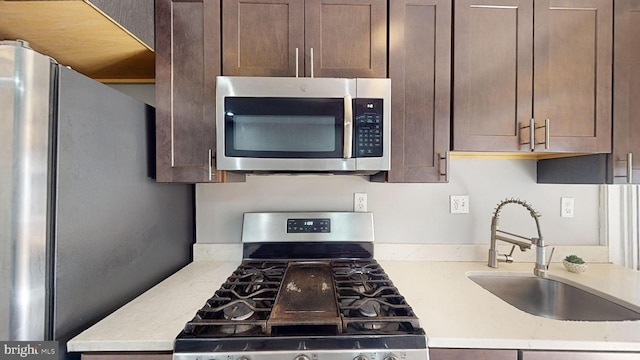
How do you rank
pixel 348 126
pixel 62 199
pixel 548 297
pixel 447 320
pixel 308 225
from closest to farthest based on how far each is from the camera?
pixel 62 199 → pixel 447 320 → pixel 348 126 → pixel 548 297 → pixel 308 225

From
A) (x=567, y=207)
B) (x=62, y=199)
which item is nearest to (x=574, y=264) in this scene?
(x=567, y=207)

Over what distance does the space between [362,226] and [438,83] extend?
2.59 ft

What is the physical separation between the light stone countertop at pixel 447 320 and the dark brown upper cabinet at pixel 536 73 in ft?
2.01

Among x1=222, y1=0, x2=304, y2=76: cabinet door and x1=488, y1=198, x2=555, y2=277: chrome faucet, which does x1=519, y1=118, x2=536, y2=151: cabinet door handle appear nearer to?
x1=488, y1=198, x2=555, y2=277: chrome faucet

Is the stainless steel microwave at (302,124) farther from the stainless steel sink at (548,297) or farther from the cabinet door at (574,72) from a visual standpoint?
the stainless steel sink at (548,297)

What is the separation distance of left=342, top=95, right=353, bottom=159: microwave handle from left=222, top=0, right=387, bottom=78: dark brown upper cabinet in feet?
0.58

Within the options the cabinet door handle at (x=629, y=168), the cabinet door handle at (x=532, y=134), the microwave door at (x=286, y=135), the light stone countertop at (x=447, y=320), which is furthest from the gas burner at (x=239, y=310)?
the cabinet door handle at (x=629, y=168)

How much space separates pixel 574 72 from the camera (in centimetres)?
125

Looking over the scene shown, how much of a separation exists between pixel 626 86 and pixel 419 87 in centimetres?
91

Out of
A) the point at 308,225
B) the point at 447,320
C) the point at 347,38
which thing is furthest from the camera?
the point at 308,225

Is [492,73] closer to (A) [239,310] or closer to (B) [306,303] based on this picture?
(B) [306,303]

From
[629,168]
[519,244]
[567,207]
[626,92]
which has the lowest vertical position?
[519,244]

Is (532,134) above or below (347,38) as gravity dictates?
below

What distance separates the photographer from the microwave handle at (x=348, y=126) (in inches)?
44.2
